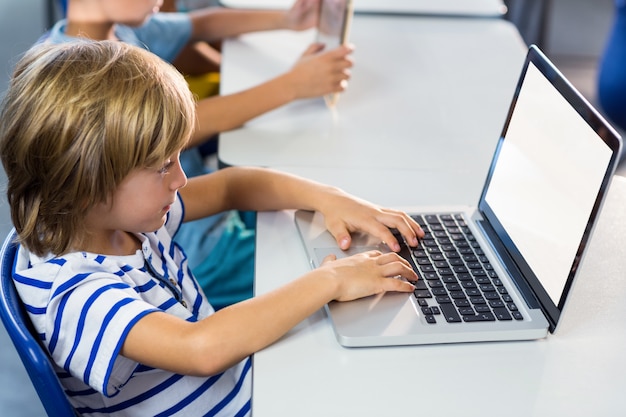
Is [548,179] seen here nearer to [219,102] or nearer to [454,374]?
[454,374]

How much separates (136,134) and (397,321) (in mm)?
364

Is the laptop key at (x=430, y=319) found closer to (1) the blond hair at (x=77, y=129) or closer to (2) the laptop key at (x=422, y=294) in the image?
(2) the laptop key at (x=422, y=294)

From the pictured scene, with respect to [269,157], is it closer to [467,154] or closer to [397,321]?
[467,154]

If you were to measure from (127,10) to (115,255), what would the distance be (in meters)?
0.71

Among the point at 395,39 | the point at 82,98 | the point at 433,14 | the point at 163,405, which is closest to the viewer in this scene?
the point at 82,98

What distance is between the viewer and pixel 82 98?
2.92 feet

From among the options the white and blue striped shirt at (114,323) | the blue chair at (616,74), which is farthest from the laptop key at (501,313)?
the blue chair at (616,74)

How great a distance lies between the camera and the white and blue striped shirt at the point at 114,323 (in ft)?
2.91

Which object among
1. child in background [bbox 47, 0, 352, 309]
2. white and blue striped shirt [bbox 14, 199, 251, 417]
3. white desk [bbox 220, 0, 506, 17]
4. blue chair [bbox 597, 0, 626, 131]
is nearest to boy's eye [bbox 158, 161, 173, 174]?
white and blue striped shirt [bbox 14, 199, 251, 417]

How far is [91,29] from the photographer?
1586mm

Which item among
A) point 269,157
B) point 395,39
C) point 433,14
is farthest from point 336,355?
point 433,14

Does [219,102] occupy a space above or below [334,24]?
below

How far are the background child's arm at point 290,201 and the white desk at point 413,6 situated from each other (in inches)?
34.6

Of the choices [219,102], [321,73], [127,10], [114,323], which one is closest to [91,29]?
[127,10]
